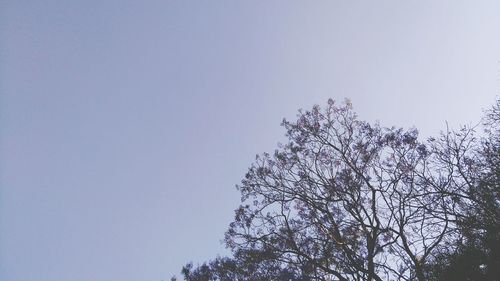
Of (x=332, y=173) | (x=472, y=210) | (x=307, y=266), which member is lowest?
(x=472, y=210)

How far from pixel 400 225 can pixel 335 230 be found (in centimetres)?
233

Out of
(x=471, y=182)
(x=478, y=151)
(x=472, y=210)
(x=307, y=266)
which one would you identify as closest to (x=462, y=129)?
(x=478, y=151)

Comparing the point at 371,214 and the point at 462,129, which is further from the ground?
the point at 462,129

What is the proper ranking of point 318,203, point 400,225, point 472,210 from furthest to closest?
1. point 318,203
2. point 472,210
3. point 400,225

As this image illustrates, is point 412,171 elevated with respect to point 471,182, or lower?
elevated

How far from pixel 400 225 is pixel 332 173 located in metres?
3.30

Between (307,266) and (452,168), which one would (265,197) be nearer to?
(307,266)

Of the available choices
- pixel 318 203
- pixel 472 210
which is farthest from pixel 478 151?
pixel 318 203

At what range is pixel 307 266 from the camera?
1206 centimetres

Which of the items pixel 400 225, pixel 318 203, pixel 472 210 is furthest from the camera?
pixel 318 203

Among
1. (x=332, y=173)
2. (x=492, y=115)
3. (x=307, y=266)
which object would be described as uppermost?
(x=332, y=173)

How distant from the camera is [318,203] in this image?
1299cm

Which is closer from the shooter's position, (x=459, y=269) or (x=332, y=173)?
(x=459, y=269)

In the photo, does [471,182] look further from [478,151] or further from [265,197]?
[265,197]
